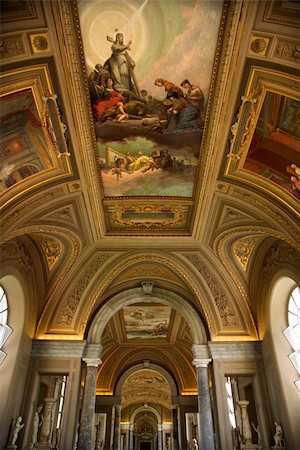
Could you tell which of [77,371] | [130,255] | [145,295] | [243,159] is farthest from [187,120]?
[77,371]

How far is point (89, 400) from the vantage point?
1113cm

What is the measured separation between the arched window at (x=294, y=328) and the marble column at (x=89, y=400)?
6313 mm

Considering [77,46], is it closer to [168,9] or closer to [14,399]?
[168,9]

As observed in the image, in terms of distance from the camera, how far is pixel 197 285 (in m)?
12.5

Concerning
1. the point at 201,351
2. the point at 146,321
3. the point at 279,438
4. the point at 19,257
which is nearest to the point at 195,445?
the point at 146,321

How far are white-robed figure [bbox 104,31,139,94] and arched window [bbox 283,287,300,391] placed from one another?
7562mm

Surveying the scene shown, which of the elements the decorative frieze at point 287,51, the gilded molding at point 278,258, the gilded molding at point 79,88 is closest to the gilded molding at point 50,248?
the gilded molding at point 79,88

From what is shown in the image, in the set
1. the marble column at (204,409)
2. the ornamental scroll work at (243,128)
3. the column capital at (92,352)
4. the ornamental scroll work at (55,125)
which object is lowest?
the marble column at (204,409)

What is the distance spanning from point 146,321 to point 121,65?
13.6 metres

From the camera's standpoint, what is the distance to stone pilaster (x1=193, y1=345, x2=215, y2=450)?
1077 cm

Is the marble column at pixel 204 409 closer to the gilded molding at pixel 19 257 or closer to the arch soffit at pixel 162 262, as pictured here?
the arch soffit at pixel 162 262

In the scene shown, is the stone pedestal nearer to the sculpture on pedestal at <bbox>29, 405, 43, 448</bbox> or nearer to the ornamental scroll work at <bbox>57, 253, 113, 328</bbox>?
the sculpture on pedestal at <bbox>29, 405, 43, 448</bbox>

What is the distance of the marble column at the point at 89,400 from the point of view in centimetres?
1052

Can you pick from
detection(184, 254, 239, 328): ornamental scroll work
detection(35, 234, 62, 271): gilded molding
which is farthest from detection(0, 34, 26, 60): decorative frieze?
detection(184, 254, 239, 328): ornamental scroll work
